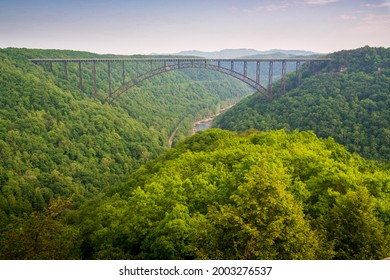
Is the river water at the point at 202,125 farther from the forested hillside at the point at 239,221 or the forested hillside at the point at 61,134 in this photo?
the forested hillside at the point at 239,221

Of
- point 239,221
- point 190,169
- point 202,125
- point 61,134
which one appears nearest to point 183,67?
point 61,134

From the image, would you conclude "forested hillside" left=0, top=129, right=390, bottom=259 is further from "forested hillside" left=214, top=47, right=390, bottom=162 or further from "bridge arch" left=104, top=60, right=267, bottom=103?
"bridge arch" left=104, top=60, right=267, bottom=103

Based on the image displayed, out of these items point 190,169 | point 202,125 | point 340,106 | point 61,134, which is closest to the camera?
point 190,169

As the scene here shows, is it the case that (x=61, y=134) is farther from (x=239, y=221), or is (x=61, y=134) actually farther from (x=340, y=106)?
(x=239, y=221)

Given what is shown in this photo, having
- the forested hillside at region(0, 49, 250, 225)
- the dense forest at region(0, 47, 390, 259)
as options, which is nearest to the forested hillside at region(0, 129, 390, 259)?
the dense forest at region(0, 47, 390, 259)

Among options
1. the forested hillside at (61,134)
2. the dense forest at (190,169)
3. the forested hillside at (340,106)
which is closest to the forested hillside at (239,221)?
the dense forest at (190,169)

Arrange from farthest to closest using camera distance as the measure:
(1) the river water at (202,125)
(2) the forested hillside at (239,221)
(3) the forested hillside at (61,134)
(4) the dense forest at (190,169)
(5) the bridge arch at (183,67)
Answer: (1) the river water at (202,125)
(5) the bridge arch at (183,67)
(3) the forested hillside at (61,134)
(4) the dense forest at (190,169)
(2) the forested hillside at (239,221)
